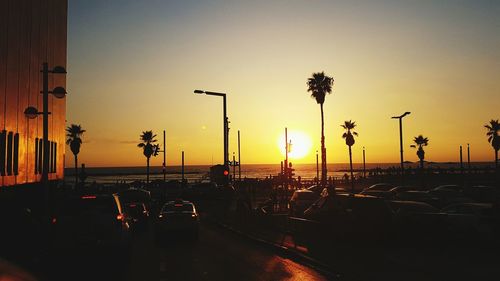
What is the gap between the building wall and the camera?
25.3 meters

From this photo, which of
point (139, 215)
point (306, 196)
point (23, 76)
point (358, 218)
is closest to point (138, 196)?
point (139, 215)

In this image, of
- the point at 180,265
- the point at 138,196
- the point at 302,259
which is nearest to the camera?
the point at 180,265

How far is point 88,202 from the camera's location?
12594 millimetres

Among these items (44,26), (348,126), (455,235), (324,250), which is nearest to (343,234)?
(324,250)

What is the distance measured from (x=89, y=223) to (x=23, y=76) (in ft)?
65.6

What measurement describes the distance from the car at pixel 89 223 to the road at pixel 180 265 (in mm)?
281

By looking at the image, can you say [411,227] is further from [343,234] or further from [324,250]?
[324,250]

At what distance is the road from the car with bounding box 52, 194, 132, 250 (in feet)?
0.92

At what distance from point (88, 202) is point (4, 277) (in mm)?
10093

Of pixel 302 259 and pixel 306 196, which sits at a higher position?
pixel 306 196

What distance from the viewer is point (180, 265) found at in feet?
43.9

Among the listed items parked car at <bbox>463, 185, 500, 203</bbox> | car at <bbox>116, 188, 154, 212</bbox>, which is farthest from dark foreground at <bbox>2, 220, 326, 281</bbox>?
parked car at <bbox>463, 185, 500, 203</bbox>

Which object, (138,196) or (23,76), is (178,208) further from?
(23,76)

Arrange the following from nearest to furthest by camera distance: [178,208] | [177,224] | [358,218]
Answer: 1. [358,218]
2. [177,224]
3. [178,208]
